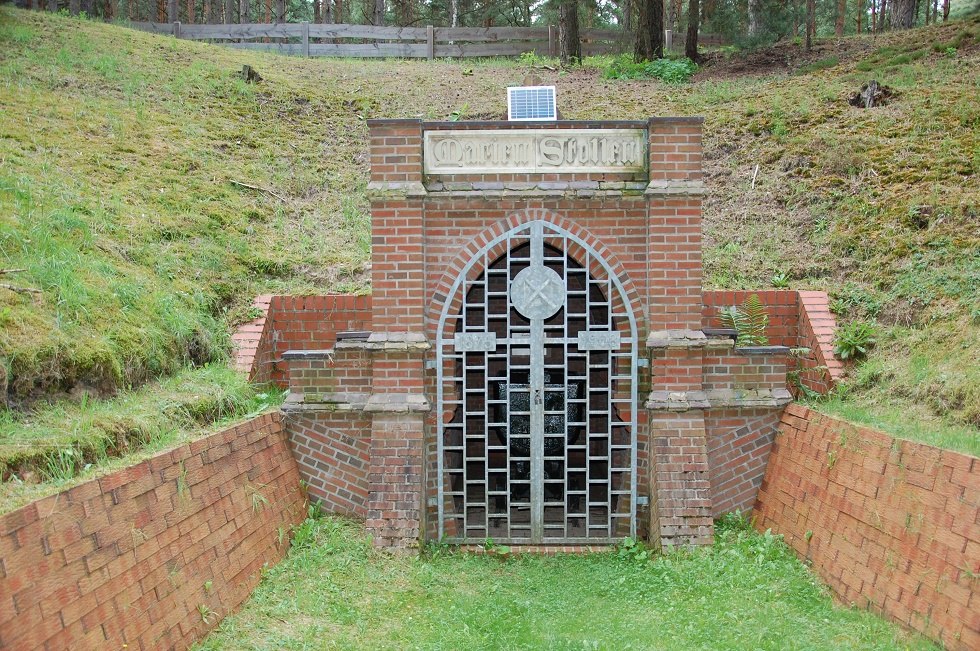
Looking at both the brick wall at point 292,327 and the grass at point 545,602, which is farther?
the brick wall at point 292,327

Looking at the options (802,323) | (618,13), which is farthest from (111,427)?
(618,13)

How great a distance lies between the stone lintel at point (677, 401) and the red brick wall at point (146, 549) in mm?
3574

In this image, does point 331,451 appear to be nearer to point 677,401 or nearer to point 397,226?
point 397,226

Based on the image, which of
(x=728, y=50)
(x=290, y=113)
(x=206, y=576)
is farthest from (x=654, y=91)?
(x=206, y=576)

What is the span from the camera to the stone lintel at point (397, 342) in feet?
23.4

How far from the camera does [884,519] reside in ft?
17.6

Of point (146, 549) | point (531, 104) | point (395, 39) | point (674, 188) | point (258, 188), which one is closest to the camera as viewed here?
point (146, 549)

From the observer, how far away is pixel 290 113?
14.9 metres

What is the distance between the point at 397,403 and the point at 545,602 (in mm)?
2235

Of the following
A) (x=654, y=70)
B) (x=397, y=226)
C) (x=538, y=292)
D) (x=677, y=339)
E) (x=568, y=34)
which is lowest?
(x=677, y=339)

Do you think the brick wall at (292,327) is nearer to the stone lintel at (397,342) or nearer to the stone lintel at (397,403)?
the stone lintel at (397,342)

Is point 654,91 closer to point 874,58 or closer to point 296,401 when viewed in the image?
point 874,58

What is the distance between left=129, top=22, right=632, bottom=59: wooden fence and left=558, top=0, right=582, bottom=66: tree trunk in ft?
3.40

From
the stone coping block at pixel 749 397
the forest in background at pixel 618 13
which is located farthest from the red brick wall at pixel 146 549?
the forest in background at pixel 618 13
